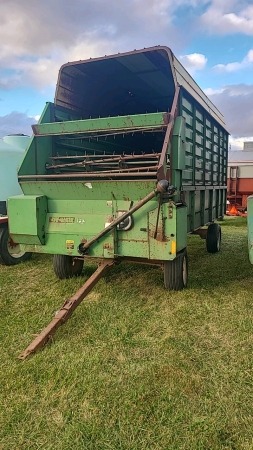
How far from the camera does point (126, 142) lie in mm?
6414

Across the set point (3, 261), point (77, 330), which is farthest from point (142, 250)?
point (3, 261)

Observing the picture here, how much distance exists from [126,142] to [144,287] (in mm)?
2837

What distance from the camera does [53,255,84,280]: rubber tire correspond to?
16.0ft

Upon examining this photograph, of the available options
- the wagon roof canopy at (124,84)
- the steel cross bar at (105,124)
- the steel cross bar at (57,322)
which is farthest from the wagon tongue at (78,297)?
the wagon roof canopy at (124,84)

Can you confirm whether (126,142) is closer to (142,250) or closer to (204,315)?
(142,250)

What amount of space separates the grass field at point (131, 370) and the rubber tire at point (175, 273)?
4.1 inches

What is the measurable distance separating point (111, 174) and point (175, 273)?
1.40 meters

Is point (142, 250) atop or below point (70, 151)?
below

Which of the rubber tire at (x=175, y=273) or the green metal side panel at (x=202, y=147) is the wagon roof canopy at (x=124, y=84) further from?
the rubber tire at (x=175, y=273)

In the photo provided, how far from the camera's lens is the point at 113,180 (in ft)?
13.0

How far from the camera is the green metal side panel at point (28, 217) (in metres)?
4.23

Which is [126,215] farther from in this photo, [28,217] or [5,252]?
[5,252]

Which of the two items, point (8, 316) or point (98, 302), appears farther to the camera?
point (98, 302)

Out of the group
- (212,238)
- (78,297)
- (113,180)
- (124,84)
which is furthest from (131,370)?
(124,84)
